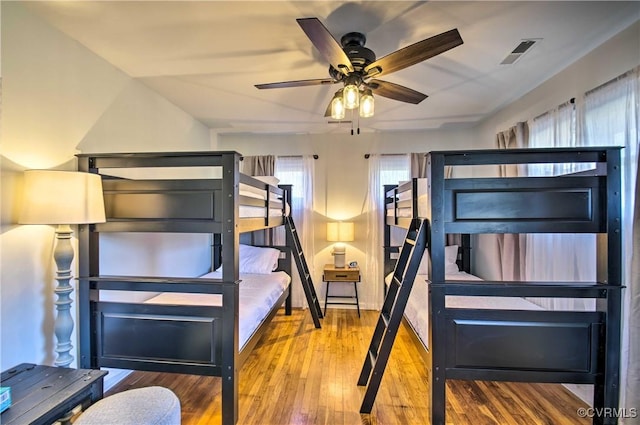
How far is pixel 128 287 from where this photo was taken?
204 cm

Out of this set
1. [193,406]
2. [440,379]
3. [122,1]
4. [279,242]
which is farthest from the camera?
[279,242]

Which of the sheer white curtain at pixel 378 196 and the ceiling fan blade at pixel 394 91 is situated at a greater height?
the ceiling fan blade at pixel 394 91

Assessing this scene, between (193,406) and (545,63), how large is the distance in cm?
392

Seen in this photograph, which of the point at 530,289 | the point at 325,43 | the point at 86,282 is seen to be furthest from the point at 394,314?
the point at 86,282

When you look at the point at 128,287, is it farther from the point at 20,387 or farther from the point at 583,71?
the point at 583,71

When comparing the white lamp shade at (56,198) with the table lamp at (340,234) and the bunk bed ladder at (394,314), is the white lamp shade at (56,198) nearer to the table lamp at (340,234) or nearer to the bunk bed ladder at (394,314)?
the bunk bed ladder at (394,314)

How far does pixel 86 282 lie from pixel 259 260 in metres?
2.16

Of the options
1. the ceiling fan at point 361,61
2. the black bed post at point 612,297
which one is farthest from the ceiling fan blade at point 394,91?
the black bed post at point 612,297

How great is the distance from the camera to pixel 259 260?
405 centimetres

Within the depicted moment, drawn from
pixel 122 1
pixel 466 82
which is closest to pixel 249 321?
pixel 122 1

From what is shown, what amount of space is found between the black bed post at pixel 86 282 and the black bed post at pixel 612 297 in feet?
10.7

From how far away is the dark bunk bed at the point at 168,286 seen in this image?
193 cm

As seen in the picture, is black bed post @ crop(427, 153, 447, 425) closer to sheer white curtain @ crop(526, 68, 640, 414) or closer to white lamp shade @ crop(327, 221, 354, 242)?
sheer white curtain @ crop(526, 68, 640, 414)

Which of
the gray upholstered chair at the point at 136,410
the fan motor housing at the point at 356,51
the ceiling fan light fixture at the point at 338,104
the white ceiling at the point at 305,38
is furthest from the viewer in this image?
the ceiling fan light fixture at the point at 338,104
